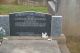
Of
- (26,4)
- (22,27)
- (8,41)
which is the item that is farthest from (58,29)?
(26,4)

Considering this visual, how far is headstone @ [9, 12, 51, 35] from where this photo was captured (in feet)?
27.6

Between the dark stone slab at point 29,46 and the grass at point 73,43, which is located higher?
the dark stone slab at point 29,46

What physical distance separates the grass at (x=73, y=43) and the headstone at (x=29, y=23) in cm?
172

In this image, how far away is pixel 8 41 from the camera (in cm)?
811

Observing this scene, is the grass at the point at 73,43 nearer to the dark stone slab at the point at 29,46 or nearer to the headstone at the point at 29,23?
the headstone at the point at 29,23

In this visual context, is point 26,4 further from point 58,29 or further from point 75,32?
point 58,29

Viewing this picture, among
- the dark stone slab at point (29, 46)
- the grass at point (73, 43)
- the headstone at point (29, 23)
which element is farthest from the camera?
the grass at point (73, 43)

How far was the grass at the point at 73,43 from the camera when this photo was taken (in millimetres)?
9812

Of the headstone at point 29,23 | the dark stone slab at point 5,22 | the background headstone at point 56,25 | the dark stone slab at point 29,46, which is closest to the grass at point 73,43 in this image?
the background headstone at point 56,25

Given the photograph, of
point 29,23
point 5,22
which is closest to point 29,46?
point 29,23

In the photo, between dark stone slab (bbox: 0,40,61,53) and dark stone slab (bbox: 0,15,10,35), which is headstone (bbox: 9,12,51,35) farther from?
dark stone slab (bbox: 0,40,61,53)

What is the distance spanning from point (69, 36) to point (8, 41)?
3.37 metres

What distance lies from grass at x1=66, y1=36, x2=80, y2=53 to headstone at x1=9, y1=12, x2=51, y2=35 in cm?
172

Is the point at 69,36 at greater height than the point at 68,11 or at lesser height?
lesser
